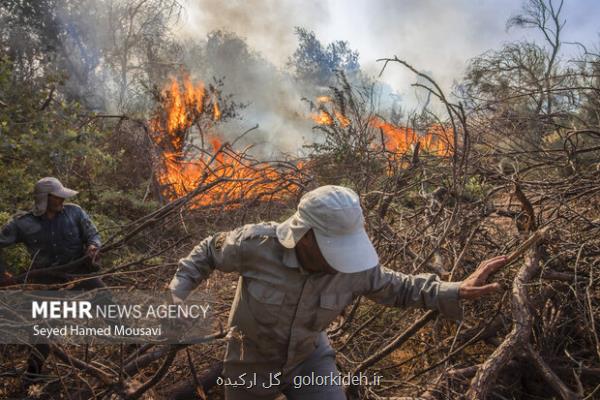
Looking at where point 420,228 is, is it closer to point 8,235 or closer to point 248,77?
point 8,235

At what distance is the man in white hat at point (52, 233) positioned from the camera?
4.11 meters

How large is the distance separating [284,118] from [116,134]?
57.5 ft

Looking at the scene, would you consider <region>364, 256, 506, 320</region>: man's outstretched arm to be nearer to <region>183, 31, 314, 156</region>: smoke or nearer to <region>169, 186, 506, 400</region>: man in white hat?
<region>169, 186, 506, 400</region>: man in white hat

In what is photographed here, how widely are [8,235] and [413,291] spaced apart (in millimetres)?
3495

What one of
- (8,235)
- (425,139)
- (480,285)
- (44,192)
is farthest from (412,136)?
(8,235)

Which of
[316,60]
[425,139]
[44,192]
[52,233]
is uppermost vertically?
[316,60]

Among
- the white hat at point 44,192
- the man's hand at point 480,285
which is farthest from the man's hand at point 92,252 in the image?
the man's hand at point 480,285

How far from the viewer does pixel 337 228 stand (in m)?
2.07

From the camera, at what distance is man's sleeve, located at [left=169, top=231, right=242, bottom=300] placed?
241 cm

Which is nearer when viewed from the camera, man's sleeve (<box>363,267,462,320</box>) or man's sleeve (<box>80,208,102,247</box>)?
man's sleeve (<box>363,267,462,320</box>)

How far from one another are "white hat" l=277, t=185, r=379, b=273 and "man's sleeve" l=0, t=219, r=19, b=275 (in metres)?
3.10

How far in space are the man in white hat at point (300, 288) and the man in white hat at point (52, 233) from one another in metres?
2.30

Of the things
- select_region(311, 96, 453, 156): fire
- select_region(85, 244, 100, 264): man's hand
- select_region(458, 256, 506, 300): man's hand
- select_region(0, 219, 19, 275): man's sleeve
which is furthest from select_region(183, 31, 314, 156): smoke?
select_region(458, 256, 506, 300): man's hand

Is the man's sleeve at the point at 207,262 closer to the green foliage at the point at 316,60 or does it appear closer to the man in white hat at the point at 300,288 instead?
the man in white hat at the point at 300,288
